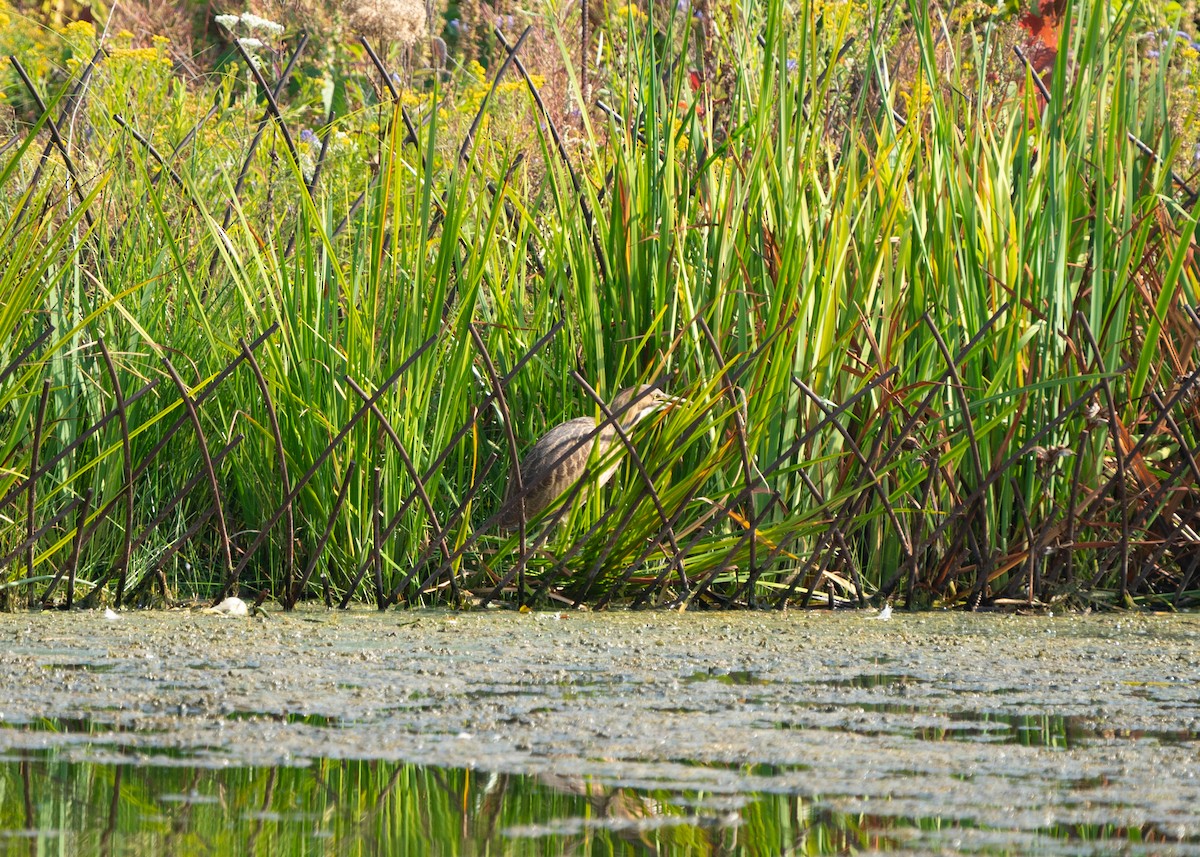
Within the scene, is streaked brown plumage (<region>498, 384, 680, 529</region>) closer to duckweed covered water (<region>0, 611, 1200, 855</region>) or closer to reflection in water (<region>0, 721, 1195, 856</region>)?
duckweed covered water (<region>0, 611, 1200, 855</region>)

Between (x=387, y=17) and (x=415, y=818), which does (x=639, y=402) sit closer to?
(x=415, y=818)

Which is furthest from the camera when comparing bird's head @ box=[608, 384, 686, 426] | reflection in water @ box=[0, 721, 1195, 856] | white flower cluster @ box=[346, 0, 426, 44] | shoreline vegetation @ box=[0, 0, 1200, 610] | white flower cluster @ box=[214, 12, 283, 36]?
white flower cluster @ box=[214, 12, 283, 36]

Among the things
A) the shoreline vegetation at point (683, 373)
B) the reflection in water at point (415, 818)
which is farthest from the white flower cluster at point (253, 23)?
the reflection in water at point (415, 818)

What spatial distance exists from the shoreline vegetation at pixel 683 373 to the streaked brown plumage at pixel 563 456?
6 centimetres

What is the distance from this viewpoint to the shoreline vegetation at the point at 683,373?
3.38 m

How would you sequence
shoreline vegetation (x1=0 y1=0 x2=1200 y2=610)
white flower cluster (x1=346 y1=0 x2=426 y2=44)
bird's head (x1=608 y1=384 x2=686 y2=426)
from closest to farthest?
1. bird's head (x1=608 y1=384 x2=686 y2=426)
2. shoreline vegetation (x1=0 y1=0 x2=1200 y2=610)
3. white flower cluster (x1=346 y1=0 x2=426 y2=44)

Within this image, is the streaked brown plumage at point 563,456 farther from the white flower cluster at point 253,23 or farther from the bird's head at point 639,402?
the white flower cluster at point 253,23

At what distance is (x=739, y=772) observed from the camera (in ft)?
6.26

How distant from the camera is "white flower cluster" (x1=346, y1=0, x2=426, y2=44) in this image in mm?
5062

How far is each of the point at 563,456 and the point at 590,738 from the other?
135cm

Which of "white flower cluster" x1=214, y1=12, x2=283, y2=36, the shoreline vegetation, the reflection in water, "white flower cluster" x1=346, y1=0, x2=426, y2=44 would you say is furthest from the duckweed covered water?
"white flower cluster" x1=214, y1=12, x2=283, y2=36

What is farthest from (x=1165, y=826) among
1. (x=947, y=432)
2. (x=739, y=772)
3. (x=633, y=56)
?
(x=633, y=56)

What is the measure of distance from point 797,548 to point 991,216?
879 millimetres

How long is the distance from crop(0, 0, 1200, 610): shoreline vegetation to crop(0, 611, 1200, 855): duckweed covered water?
351 mm
